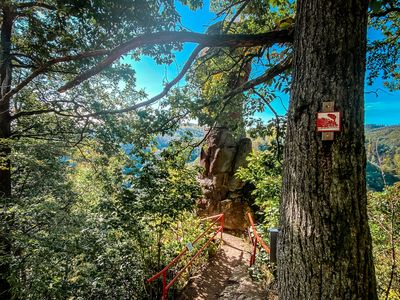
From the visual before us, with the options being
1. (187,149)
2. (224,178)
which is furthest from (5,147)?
(224,178)

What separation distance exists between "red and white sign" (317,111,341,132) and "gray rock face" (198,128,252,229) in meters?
7.85

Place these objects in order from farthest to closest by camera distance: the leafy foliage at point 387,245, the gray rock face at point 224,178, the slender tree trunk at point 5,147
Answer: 1. the gray rock face at point 224,178
2. the slender tree trunk at point 5,147
3. the leafy foliage at point 387,245

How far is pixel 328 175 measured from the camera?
1356 millimetres

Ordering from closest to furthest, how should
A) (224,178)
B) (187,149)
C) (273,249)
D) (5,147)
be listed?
(273,249) < (187,149) < (5,147) < (224,178)

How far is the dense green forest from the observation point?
1383mm

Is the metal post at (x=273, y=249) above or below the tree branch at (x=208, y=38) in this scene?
below

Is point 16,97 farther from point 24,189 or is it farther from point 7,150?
point 24,189

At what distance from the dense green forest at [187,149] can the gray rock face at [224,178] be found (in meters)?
0.18

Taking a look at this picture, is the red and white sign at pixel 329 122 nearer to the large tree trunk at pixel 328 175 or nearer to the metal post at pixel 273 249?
the large tree trunk at pixel 328 175

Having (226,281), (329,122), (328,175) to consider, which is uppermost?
(329,122)

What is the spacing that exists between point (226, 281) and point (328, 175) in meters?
4.67

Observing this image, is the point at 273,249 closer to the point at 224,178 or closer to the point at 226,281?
the point at 226,281

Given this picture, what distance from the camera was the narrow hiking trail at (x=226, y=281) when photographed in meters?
3.97

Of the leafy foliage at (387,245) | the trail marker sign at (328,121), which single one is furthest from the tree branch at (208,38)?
the leafy foliage at (387,245)
